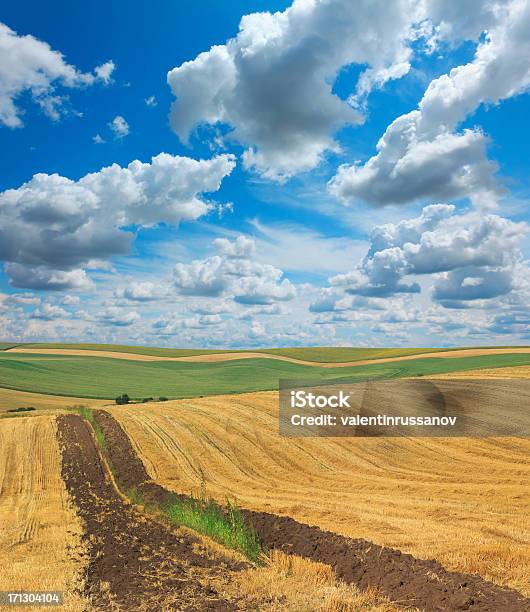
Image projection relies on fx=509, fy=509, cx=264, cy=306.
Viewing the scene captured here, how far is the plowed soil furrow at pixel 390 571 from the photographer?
378 inches

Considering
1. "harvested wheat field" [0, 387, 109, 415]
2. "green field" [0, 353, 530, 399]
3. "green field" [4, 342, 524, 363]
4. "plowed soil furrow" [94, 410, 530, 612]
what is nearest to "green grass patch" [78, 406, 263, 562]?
"plowed soil furrow" [94, 410, 530, 612]

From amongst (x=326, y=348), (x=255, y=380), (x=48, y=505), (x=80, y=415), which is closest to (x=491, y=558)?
(x=48, y=505)

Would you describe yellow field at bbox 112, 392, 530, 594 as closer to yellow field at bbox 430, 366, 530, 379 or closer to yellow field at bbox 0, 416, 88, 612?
yellow field at bbox 0, 416, 88, 612

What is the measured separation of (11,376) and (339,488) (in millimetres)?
65513

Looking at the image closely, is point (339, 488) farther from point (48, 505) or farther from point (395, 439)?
point (48, 505)

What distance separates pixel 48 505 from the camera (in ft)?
68.1

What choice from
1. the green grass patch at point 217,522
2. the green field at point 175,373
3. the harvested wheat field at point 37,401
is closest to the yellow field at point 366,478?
the green grass patch at point 217,522

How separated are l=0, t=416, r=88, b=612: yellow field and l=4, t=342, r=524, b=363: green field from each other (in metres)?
80.9

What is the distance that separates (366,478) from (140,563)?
14864 millimetres

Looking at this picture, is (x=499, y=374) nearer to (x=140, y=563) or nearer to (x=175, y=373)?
(x=140, y=563)

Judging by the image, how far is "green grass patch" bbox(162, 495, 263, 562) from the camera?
14.2 meters

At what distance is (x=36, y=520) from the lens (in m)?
18.5

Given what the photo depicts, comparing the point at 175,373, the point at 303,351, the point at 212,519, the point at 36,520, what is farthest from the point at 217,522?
the point at 303,351

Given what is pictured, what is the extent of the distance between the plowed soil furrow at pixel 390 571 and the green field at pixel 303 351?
93.1m
